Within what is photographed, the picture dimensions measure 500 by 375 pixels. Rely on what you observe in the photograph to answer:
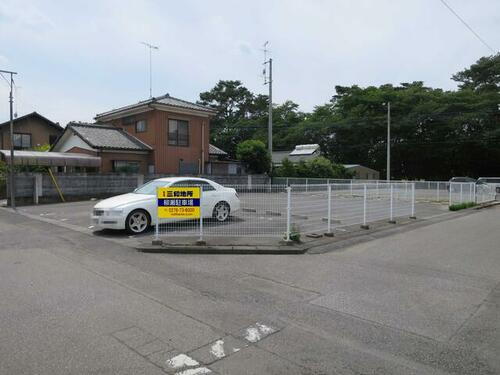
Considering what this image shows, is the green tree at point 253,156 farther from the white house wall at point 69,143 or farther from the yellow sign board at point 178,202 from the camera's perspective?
the yellow sign board at point 178,202

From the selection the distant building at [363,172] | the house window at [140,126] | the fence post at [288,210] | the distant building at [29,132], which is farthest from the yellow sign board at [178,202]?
the distant building at [363,172]

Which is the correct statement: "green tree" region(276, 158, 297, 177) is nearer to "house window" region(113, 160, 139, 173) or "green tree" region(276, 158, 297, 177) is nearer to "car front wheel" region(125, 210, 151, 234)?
"house window" region(113, 160, 139, 173)

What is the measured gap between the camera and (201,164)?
26.6m

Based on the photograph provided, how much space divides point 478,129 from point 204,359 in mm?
51448

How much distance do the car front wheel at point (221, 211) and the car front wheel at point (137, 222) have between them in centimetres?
180

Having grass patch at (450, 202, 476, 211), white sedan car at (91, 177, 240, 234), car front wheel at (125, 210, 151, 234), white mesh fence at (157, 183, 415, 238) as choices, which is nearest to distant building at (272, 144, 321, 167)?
grass patch at (450, 202, 476, 211)

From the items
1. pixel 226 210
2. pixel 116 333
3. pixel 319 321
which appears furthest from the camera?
pixel 226 210

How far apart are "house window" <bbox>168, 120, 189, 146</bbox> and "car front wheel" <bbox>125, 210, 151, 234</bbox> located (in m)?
15.8

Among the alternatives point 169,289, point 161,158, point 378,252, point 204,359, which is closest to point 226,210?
point 378,252

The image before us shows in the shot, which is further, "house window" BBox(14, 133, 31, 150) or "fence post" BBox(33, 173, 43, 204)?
"house window" BBox(14, 133, 31, 150)

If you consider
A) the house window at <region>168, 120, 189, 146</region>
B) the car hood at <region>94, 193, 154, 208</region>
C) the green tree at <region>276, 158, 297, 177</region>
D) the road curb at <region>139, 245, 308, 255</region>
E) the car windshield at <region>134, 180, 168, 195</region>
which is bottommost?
the road curb at <region>139, 245, 308, 255</region>

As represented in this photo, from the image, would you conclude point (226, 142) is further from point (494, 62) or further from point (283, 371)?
point (283, 371)

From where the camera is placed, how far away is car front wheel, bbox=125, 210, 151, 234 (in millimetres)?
9216

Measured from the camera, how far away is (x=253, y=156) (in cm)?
2823
